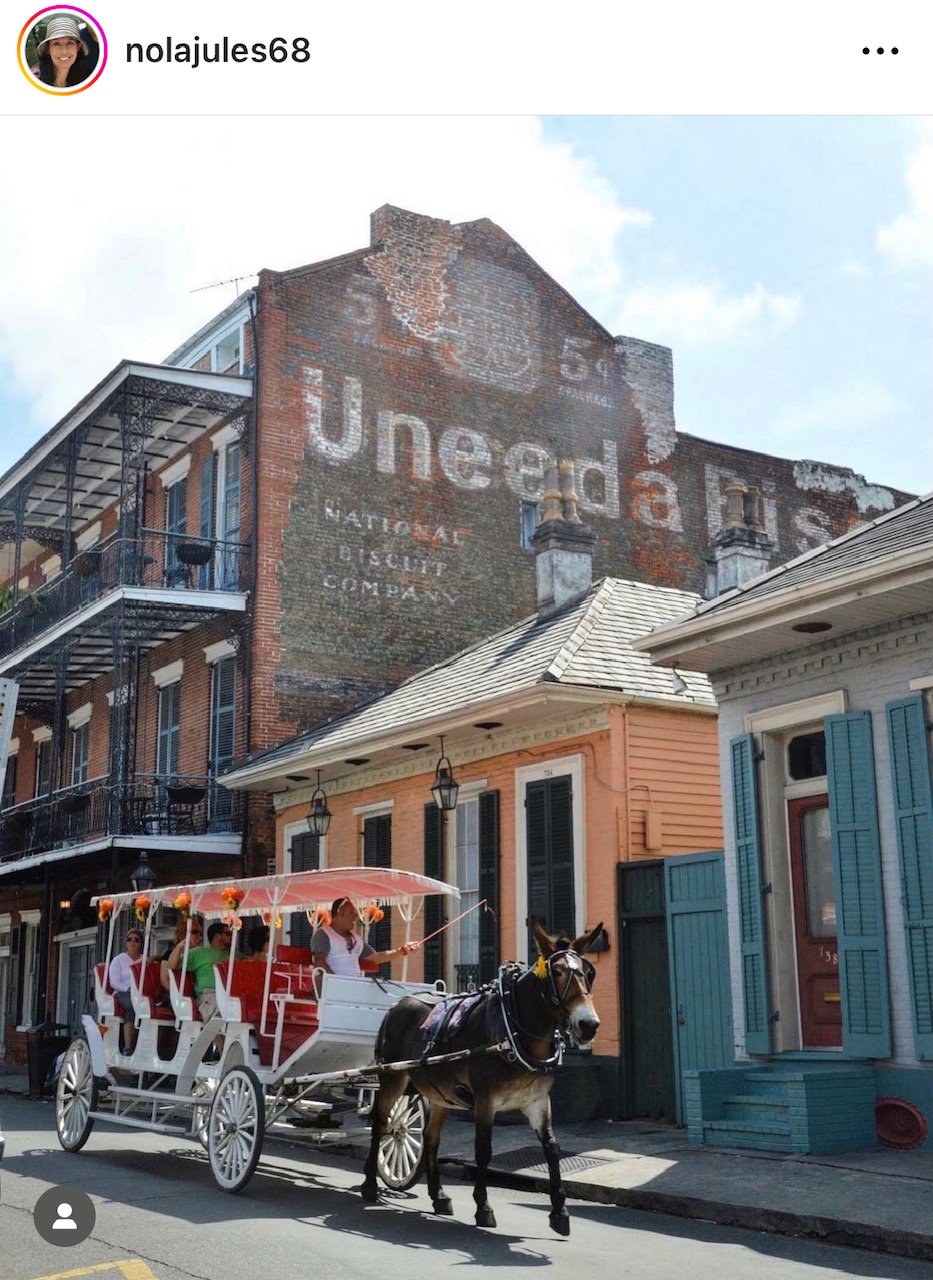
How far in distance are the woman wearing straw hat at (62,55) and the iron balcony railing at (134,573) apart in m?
14.5

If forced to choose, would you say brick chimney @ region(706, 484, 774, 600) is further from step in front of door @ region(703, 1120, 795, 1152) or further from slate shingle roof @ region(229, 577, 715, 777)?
step in front of door @ region(703, 1120, 795, 1152)

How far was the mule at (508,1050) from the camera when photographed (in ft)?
28.1

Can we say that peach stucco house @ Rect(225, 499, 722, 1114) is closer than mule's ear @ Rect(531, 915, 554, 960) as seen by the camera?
No

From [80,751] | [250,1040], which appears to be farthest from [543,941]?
[80,751]

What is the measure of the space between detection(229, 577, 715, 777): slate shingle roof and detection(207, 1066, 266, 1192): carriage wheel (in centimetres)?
585

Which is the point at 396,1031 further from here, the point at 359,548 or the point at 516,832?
the point at 359,548

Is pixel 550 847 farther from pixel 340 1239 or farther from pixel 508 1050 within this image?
pixel 340 1239

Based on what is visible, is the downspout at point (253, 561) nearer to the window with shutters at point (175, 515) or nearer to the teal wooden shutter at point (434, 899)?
the window with shutters at point (175, 515)

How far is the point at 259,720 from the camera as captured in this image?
21.5m

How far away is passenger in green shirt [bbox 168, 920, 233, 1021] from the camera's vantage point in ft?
38.6

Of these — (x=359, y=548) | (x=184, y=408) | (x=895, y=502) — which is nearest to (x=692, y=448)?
(x=895, y=502)

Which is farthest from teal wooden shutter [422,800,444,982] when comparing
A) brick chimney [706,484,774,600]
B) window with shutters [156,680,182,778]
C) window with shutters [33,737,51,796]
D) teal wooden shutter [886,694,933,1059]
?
window with shutters [33,737,51,796]

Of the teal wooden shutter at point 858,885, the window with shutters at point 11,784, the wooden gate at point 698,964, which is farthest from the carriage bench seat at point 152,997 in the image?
the window with shutters at point 11,784

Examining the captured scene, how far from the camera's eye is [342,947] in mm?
11227
